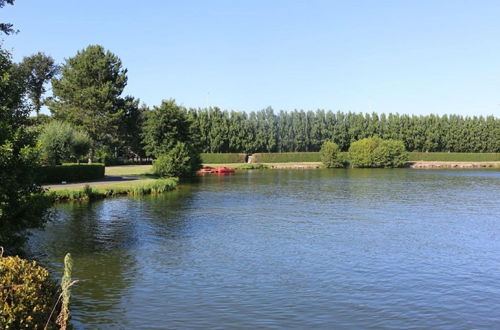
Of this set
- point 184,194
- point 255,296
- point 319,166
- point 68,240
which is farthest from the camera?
point 319,166

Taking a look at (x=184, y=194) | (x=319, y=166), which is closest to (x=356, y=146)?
(x=319, y=166)

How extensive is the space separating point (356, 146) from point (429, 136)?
2627 centimetres

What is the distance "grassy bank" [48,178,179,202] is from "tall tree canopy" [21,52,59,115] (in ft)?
177

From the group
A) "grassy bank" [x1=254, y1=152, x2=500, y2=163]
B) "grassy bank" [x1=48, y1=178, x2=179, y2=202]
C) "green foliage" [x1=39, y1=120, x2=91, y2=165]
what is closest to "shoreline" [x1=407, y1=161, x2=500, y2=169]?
"grassy bank" [x1=254, y1=152, x2=500, y2=163]

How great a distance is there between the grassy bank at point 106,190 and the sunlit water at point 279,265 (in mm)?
2259

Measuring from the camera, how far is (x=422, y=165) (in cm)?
9550

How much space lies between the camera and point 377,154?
92.1 m

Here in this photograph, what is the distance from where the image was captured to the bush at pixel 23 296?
7.06 meters

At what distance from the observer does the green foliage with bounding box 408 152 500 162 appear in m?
104

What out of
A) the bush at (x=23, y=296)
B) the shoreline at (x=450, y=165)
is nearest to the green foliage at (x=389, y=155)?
the shoreline at (x=450, y=165)

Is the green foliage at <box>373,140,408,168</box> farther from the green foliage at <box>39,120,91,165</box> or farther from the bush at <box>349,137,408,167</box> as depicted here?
the green foliage at <box>39,120,91,165</box>

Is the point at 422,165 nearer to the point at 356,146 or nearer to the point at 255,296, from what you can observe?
the point at 356,146

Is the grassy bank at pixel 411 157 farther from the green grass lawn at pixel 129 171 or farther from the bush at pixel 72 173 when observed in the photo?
the bush at pixel 72 173

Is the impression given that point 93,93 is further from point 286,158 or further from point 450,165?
point 450,165
